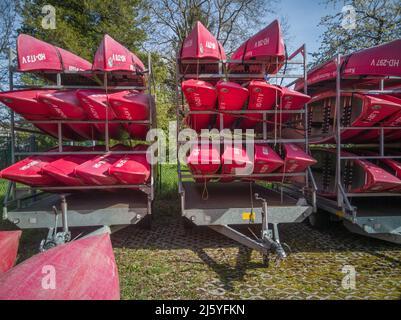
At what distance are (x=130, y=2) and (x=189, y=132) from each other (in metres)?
16.6

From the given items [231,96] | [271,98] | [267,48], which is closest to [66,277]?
[231,96]

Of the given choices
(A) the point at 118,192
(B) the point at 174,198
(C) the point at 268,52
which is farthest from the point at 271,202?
(B) the point at 174,198

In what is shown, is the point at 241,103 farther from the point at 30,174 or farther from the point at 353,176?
the point at 30,174

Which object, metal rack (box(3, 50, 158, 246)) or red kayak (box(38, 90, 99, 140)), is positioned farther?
red kayak (box(38, 90, 99, 140))

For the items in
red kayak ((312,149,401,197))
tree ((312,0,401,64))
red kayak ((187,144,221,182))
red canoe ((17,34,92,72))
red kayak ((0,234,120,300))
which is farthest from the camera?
tree ((312,0,401,64))

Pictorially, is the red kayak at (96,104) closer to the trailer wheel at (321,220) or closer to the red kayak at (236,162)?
the red kayak at (236,162)

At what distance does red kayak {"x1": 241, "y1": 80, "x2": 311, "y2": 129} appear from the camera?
448 cm

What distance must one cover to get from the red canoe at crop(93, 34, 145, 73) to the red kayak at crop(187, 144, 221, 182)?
1.70m

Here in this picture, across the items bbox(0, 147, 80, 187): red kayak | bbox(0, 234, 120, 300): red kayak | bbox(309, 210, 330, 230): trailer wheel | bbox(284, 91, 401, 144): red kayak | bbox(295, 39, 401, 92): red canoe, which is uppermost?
bbox(295, 39, 401, 92): red canoe

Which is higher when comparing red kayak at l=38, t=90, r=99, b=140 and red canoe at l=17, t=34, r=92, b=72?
red canoe at l=17, t=34, r=92, b=72

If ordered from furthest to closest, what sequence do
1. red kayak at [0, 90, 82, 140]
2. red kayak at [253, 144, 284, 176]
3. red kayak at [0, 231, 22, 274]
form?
red kayak at [0, 90, 82, 140], red kayak at [253, 144, 284, 176], red kayak at [0, 231, 22, 274]

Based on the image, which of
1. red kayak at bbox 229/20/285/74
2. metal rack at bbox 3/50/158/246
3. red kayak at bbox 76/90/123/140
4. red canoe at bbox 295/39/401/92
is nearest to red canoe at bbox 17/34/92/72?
metal rack at bbox 3/50/158/246

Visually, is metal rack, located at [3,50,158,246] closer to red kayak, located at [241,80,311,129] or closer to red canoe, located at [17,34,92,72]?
red canoe, located at [17,34,92,72]

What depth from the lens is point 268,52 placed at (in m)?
4.55
